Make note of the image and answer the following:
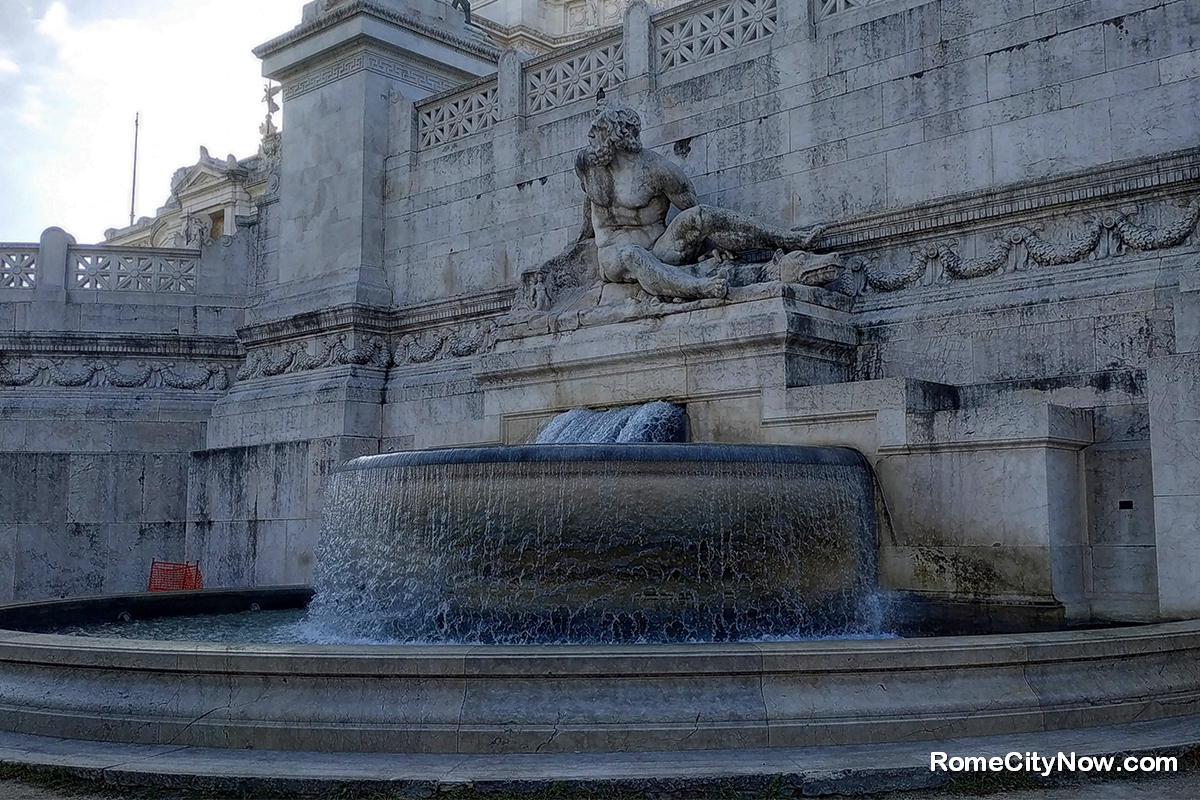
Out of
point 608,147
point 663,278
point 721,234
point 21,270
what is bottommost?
point 663,278

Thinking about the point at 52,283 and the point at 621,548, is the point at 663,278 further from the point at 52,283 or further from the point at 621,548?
the point at 52,283

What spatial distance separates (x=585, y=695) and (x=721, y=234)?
22.4 ft

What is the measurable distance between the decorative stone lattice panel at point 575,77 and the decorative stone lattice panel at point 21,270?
25.7ft

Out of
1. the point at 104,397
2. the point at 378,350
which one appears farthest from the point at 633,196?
the point at 104,397

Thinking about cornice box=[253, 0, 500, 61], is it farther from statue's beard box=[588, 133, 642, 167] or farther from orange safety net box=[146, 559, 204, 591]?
orange safety net box=[146, 559, 204, 591]

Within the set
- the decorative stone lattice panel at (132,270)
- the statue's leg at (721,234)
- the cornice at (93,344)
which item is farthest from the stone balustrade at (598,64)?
the cornice at (93,344)

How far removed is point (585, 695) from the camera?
577 centimetres

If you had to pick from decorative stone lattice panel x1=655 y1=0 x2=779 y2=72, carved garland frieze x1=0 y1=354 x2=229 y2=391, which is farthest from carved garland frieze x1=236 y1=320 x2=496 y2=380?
decorative stone lattice panel x1=655 y1=0 x2=779 y2=72

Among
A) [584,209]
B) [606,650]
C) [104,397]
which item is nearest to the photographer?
[606,650]

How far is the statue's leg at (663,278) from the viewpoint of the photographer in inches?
442

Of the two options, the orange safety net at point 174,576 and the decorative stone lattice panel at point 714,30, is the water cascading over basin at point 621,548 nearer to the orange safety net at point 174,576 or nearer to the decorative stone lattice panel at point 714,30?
the decorative stone lattice panel at point 714,30

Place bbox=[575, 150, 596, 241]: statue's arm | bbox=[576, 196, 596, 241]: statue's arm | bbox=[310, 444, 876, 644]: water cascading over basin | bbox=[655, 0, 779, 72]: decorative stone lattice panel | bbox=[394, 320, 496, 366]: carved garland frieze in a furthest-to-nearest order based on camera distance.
Answer: 1. bbox=[394, 320, 496, 366]: carved garland frieze
2. bbox=[576, 196, 596, 241]: statue's arm
3. bbox=[655, 0, 779, 72]: decorative stone lattice panel
4. bbox=[575, 150, 596, 241]: statue's arm
5. bbox=[310, 444, 876, 644]: water cascading over basin

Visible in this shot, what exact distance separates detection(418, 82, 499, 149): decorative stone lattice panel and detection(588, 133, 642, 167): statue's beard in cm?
350

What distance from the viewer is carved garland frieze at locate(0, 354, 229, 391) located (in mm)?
17094
